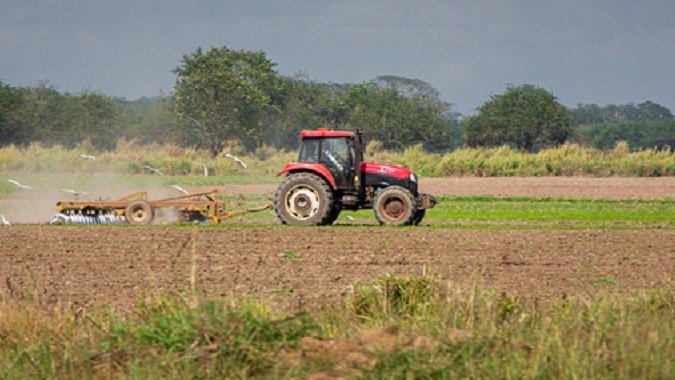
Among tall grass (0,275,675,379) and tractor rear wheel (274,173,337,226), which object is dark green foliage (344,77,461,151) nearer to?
tractor rear wheel (274,173,337,226)

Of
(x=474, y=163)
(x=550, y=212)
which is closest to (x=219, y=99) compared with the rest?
(x=474, y=163)

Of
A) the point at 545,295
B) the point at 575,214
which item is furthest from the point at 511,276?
the point at 575,214

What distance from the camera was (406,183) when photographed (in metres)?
26.4

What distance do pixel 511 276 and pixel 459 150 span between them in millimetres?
41751

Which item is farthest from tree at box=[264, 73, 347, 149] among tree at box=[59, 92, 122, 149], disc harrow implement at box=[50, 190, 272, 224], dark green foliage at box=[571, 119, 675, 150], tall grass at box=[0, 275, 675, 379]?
tall grass at box=[0, 275, 675, 379]

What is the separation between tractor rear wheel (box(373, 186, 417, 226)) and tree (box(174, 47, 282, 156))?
49373 mm

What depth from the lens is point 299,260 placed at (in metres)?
19.3

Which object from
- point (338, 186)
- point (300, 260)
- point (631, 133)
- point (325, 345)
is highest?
point (631, 133)

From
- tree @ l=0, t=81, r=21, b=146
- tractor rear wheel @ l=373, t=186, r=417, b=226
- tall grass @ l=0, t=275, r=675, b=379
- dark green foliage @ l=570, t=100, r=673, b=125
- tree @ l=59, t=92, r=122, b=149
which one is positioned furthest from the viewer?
dark green foliage @ l=570, t=100, r=673, b=125

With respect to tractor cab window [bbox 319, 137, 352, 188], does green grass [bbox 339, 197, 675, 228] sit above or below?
below

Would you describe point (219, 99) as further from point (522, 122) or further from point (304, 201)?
Result: point (304, 201)

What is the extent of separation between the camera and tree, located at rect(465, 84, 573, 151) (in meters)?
77.7

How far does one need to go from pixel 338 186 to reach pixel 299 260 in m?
6.52

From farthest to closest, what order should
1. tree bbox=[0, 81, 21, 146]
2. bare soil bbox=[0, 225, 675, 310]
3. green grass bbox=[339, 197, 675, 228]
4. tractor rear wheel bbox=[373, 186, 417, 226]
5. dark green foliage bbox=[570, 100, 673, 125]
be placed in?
dark green foliage bbox=[570, 100, 673, 125] → tree bbox=[0, 81, 21, 146] → green grass bbox=[339, 197, 675, 228] → tractor rear wheel bbox=[373, 186, 417, 226] → bare soil bbox=[0, 225, 675, 310]
